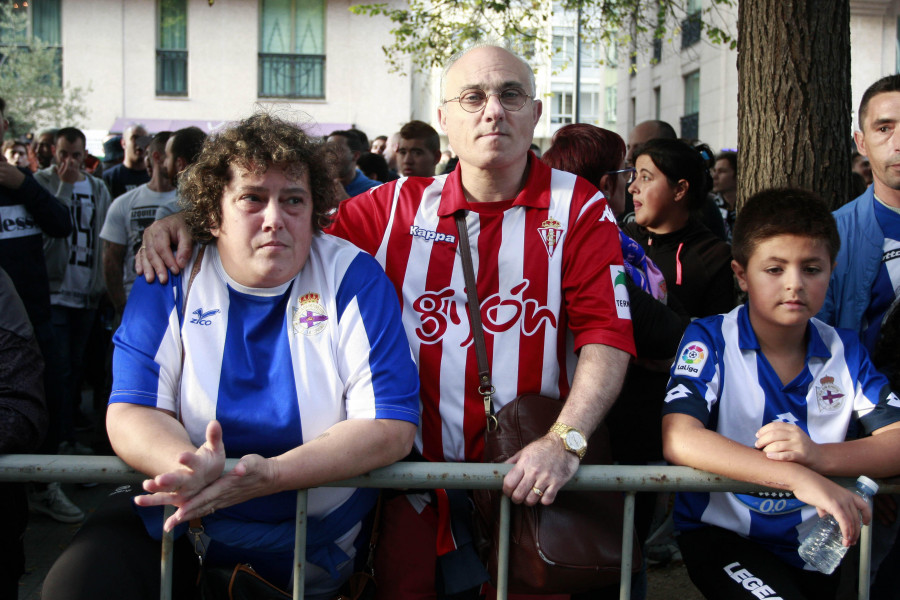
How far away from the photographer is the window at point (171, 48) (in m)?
21.0

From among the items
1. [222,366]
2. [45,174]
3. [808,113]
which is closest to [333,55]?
[45,174]

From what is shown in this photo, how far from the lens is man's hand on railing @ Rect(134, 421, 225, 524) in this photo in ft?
5.95

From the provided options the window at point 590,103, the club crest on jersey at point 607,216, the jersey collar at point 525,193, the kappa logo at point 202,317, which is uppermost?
the window at point 590,103

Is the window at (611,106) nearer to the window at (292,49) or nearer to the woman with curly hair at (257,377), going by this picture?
the window at (292,49)

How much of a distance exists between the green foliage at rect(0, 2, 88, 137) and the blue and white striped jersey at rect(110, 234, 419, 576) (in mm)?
20885

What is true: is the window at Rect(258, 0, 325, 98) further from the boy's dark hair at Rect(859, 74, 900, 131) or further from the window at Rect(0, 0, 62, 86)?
the boy's dark hair at Rect(859, 74, 900, 131)

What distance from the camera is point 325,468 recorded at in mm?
2027

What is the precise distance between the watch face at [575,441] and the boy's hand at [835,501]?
55 centimetres

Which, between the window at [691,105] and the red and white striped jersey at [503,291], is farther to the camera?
the window at [691,105]

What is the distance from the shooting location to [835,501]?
207 centimetres

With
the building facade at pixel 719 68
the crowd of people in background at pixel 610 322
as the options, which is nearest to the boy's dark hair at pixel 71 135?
the crowd of people in background at pixel 610 322

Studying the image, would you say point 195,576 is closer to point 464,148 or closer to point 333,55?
point 464,148

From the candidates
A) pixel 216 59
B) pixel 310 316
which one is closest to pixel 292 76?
pixel 216 59

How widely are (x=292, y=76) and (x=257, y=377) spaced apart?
20.4m
